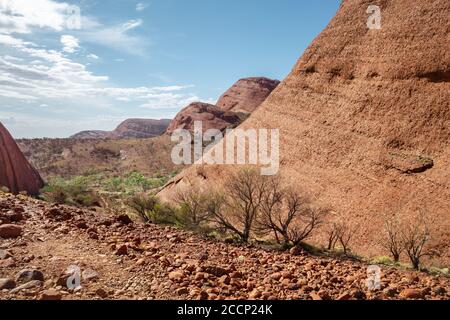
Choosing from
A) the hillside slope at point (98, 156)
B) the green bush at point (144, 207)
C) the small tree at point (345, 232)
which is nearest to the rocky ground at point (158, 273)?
the small tree at point (345, 232)

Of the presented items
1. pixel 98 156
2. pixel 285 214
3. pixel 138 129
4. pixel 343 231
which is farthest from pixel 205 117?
pixel 138 129

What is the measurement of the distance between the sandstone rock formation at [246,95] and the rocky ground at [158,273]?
2914 inches

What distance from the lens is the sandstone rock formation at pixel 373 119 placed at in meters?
13.6

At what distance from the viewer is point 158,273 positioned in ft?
18.2

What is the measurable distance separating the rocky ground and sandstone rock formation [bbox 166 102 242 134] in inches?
2336

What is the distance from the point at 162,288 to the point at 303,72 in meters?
17.8

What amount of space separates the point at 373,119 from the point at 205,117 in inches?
2321

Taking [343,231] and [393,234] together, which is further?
[343,231]

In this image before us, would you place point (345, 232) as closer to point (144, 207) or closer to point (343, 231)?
point (343, 231)

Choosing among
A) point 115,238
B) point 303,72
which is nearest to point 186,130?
point 303,72

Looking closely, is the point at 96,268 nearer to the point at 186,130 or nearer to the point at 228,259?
the point at 228,259

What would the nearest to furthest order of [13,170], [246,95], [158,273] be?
[158,273]
[13,170]
[246,95]
